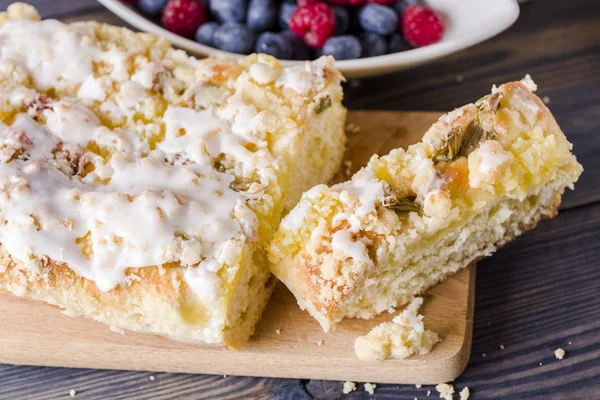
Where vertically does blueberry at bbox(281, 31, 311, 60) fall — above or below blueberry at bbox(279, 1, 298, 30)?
below

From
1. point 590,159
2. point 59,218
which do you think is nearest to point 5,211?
point 59,218

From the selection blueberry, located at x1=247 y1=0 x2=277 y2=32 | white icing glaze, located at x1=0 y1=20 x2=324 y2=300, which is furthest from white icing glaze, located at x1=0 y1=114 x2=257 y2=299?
blueberry, located at x1=247 y1=0 x2=277 y2=32

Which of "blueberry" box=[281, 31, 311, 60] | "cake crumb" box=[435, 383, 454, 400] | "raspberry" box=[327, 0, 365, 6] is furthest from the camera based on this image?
"raspberry" box=[327, 0, 365, 6]

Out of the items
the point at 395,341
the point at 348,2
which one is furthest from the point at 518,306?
the point at 348,2

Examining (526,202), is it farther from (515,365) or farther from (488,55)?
(488,55)

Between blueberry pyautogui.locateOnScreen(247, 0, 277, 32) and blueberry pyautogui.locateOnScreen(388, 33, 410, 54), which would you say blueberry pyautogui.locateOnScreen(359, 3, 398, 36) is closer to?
blueberry pyautogui.locateOnScreen(388, 33, 410, 54)

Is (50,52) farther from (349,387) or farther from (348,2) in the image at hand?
(349,387)

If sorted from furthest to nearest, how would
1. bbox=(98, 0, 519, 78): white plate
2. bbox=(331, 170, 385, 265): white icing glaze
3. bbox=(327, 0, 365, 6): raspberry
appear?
1. bbox=(327, 0, 365, 6): raspberry
2. bbox=(98, 0, 519, 78): white plate
3. bbox=(331, 170, 385, 265): white icing glaze
